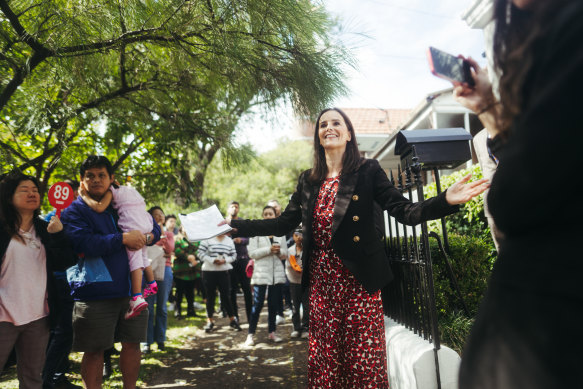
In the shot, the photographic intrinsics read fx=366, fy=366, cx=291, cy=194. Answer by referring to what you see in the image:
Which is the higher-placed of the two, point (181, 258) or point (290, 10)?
point (290, 10)

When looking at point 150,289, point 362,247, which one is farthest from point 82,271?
point 362,247

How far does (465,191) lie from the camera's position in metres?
1.84

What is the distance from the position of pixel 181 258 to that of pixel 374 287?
6.70 meters

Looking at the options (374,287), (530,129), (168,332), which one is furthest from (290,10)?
(168,332)

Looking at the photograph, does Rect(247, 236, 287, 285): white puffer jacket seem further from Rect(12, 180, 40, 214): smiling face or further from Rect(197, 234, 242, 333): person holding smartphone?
Rect(12, 180, 40, 214): smiling face

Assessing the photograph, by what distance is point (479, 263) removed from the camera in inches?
160

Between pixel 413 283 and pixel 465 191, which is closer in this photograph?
pixel 465 191

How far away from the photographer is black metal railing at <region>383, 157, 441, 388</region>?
9.32 ft

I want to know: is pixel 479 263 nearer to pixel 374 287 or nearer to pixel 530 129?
pixel 374 287

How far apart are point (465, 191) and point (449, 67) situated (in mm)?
884

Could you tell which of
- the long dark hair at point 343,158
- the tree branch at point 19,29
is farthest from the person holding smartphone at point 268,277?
the tree branch at point 19,29

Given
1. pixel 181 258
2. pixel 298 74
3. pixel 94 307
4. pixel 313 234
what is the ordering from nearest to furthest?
pixel 313 234
pixel 94 307
pixel 298 74
pixel 181 258

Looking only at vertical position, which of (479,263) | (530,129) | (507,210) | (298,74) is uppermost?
(298,74)

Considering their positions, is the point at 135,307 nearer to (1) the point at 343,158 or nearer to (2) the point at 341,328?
(2) the point at 341,328
